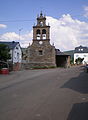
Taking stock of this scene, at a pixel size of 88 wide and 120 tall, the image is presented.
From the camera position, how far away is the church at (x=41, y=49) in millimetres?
55550

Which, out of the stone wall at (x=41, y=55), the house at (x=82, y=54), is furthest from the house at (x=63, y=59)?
the house at (x=82, y=54)

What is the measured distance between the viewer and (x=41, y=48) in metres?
58.0

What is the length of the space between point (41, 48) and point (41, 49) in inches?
11.8

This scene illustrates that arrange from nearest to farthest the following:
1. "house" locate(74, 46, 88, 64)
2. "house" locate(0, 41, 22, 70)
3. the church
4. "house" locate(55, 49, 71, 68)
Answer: "house" locate(0, 41, 22, 70)
the church
"house" locate(55, 49, 71, 68)
"house" locate(74, 46, 88, 64)

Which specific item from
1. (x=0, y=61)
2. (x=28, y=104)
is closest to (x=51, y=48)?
(x=0, y=61)

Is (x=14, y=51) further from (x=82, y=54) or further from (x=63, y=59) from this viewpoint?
(x=82, y=54)

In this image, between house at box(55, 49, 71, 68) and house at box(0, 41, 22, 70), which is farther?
house at box(55, 49, 71, 68)

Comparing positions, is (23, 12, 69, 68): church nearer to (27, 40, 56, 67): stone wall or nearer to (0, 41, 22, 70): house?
(27, 40, 56, 67): stone wall

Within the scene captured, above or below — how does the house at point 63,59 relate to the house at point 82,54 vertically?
below

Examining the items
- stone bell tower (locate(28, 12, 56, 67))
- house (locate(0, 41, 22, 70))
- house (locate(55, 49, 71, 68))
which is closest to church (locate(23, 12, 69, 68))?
stone bell tower (locate(28, 12, 56, 67))

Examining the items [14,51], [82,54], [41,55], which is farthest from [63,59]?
[82,54]

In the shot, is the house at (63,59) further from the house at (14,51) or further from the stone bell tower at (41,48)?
the house at (14,51)

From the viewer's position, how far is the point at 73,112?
739 centimetres

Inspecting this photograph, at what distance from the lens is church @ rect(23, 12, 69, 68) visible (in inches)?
2187
